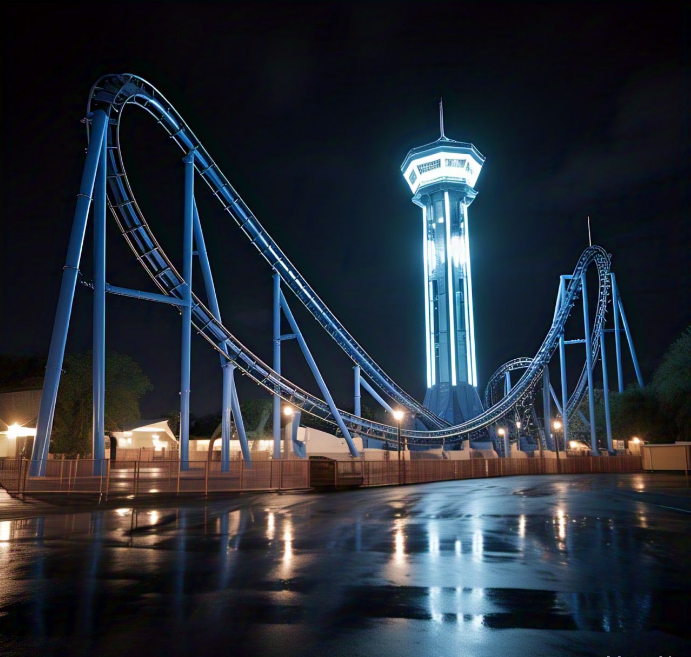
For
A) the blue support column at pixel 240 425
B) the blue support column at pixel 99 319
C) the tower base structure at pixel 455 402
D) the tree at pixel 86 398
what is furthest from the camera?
the tower base structure at pixel 455 402

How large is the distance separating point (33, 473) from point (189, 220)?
541 inches

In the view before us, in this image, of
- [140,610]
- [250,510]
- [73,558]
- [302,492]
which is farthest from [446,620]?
[302,492]

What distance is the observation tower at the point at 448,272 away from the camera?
241 feet

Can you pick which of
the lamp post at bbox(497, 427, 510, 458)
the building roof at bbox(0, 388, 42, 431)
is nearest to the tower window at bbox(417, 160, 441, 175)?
the lamp post at bbox(497, 427, 510, 458)

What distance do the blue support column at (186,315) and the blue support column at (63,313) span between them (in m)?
5.61

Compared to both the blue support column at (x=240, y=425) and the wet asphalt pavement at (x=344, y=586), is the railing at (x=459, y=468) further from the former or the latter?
the wet asphalt pavement at (x=344, y=586)

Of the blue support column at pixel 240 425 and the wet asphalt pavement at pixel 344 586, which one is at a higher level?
the blue support column at pixel 240 425

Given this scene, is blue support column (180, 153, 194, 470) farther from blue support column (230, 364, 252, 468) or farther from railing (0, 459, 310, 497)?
blue support column (230, 364, 252, 468)

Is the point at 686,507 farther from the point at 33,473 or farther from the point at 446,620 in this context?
the point at 33,473

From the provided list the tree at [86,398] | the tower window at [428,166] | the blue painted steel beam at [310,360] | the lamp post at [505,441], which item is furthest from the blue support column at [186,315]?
the tower window at [428,166]

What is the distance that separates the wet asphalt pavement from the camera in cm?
546

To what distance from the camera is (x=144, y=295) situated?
26844 millimetres

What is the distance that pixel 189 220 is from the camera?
3042 cm

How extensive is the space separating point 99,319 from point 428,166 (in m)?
64.1
